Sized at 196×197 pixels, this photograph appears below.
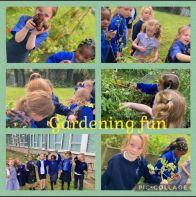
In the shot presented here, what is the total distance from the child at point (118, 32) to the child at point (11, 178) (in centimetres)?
125

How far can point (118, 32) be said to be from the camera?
588cm

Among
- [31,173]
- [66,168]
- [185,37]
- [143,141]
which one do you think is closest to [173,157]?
[143,141]

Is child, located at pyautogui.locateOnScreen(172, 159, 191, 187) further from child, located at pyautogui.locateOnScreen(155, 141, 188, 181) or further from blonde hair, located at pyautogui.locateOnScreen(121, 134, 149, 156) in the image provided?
blonde hair, located at pyautogui.locateOnScreen(121, 134, 149, 156)

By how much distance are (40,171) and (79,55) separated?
3.54ft

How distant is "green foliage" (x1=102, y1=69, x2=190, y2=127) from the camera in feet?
19.2

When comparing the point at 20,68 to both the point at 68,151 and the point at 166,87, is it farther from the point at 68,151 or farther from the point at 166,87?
the point at 166,87

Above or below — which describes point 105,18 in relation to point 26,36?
above

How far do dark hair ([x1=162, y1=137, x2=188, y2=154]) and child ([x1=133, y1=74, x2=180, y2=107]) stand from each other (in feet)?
1.27

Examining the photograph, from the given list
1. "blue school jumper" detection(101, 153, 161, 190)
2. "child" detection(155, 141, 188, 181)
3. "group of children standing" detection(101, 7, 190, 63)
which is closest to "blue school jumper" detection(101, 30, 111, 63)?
"group of children standing" detection(101, 7, 190, 63)

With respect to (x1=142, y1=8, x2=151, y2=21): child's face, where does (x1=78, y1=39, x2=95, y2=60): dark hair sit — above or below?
below

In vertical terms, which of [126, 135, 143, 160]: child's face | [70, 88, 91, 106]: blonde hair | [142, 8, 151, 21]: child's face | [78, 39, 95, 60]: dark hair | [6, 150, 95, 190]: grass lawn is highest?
[142, 8, 151, 21]: child's face

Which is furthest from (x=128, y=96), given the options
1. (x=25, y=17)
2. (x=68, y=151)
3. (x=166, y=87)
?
(x=25, y=17)

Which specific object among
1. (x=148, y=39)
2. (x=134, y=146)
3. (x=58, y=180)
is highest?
(x=148, y=39)

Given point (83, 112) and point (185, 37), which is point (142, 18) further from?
point (83, 112)
